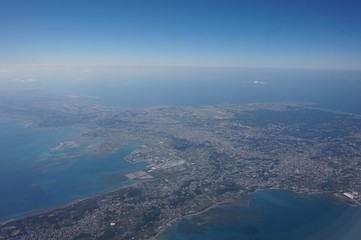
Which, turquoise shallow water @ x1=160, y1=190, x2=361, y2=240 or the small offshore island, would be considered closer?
turquoise shallow water @ x1=160, y1=190, x2=361, y2=240

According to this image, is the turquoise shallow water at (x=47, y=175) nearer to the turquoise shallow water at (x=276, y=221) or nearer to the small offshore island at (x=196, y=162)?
the small offshore island at (x=196, y=162)

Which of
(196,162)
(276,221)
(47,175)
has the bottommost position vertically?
(47,175)

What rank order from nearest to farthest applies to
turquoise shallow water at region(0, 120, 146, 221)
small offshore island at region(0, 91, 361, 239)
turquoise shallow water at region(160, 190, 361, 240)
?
turquoise shallow water at region(160, 190, 361, 240)
small offshore island at region(0, 91, 361, 239)
turquoise shallow water at region(0, 120, 146, 221)

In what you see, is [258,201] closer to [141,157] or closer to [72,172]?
[141,157]

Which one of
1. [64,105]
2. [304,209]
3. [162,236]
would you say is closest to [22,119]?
[64,105]

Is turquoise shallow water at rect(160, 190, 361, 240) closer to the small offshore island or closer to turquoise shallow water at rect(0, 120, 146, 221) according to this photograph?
the small offshore island

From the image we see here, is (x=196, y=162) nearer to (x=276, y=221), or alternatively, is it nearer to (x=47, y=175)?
(x=276, y=221)

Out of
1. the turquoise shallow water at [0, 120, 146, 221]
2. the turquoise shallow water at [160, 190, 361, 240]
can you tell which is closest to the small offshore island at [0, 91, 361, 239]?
the turquoise shallow water at [160, 190, 361, 240]

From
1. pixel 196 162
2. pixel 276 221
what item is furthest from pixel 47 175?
pixel 276 221
